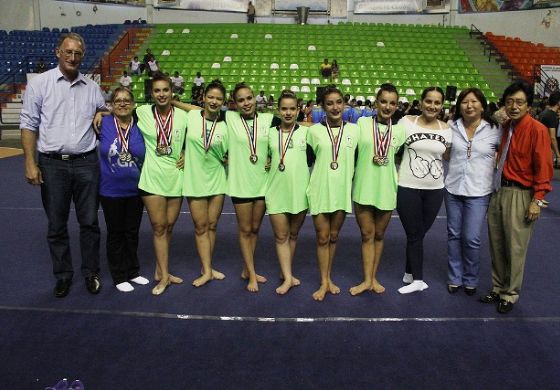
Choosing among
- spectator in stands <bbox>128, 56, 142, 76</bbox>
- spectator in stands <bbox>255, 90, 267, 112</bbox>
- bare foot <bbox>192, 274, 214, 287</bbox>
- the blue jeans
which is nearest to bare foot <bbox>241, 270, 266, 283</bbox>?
bare foot <bbox>192, 274, 214, 287</bbox>

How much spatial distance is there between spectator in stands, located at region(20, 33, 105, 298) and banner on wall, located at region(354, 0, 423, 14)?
781 inches

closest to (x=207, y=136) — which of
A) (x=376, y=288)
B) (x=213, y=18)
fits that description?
(x=376, y=288)

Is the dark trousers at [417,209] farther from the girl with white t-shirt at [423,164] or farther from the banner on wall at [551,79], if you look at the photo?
the banner on wall at [551,79]

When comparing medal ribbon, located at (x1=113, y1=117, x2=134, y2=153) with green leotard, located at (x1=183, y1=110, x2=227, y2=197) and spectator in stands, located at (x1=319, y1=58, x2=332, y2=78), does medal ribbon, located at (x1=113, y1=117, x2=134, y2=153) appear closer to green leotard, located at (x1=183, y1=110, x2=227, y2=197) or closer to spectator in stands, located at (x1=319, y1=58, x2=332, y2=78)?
green leotard, located at (x1=183, y1=110, x2=227, y2=197)

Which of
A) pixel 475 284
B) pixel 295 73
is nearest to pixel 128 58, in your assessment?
pixel 295 73

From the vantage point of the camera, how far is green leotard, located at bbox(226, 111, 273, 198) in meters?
3.17

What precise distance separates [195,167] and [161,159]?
236 mm

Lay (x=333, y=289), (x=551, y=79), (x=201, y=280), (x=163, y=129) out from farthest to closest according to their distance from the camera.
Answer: (x=551, y=79) → (x=201, y=280) → (x=333, y=289) → (x=163, y=129)

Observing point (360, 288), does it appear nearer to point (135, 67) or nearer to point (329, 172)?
point (329, 172)

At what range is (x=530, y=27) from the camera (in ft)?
62.2

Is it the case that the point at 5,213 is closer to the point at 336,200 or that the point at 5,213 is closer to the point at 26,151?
the point at 26,151

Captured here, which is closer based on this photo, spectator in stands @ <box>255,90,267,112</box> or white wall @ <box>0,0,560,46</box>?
spectator in stands @ <box>255,90,267,112</box>

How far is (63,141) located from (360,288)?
2.30 metres

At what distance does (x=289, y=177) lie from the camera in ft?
10.2
